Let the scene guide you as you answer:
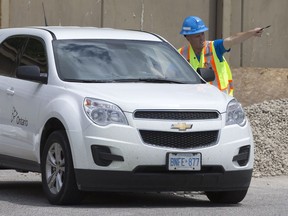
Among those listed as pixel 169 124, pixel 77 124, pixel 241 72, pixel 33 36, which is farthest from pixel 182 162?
pixel 241 72

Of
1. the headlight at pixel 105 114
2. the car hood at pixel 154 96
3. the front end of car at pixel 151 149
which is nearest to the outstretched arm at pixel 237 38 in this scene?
the car hood at pixel 154 96

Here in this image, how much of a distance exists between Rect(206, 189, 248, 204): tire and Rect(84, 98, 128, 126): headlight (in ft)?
4.84

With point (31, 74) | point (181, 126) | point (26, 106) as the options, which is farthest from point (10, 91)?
point (181, 126)

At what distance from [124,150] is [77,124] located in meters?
0.50

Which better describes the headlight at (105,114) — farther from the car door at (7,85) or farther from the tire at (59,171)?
the car door at (7,85)

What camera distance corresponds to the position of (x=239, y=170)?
1102cm

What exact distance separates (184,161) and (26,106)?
1.87 meters

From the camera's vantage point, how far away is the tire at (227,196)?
11352mm

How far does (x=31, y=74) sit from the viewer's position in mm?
11430

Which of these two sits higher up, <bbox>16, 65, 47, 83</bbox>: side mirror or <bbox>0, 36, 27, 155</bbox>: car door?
<bbox>16, 65, 47, 83</bbox>: side mirror

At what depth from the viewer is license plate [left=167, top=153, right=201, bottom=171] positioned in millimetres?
10594

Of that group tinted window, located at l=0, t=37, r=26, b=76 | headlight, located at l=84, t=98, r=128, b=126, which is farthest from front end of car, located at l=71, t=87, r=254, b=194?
tinted window, located at l=0, t=37, r=26, b=76

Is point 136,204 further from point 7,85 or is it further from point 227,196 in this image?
point 7,85

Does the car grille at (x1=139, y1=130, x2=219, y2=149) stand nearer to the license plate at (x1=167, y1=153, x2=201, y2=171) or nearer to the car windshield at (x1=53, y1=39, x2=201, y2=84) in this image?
the license plate at (x1=167, y1=153, x2=201, y2=171)
